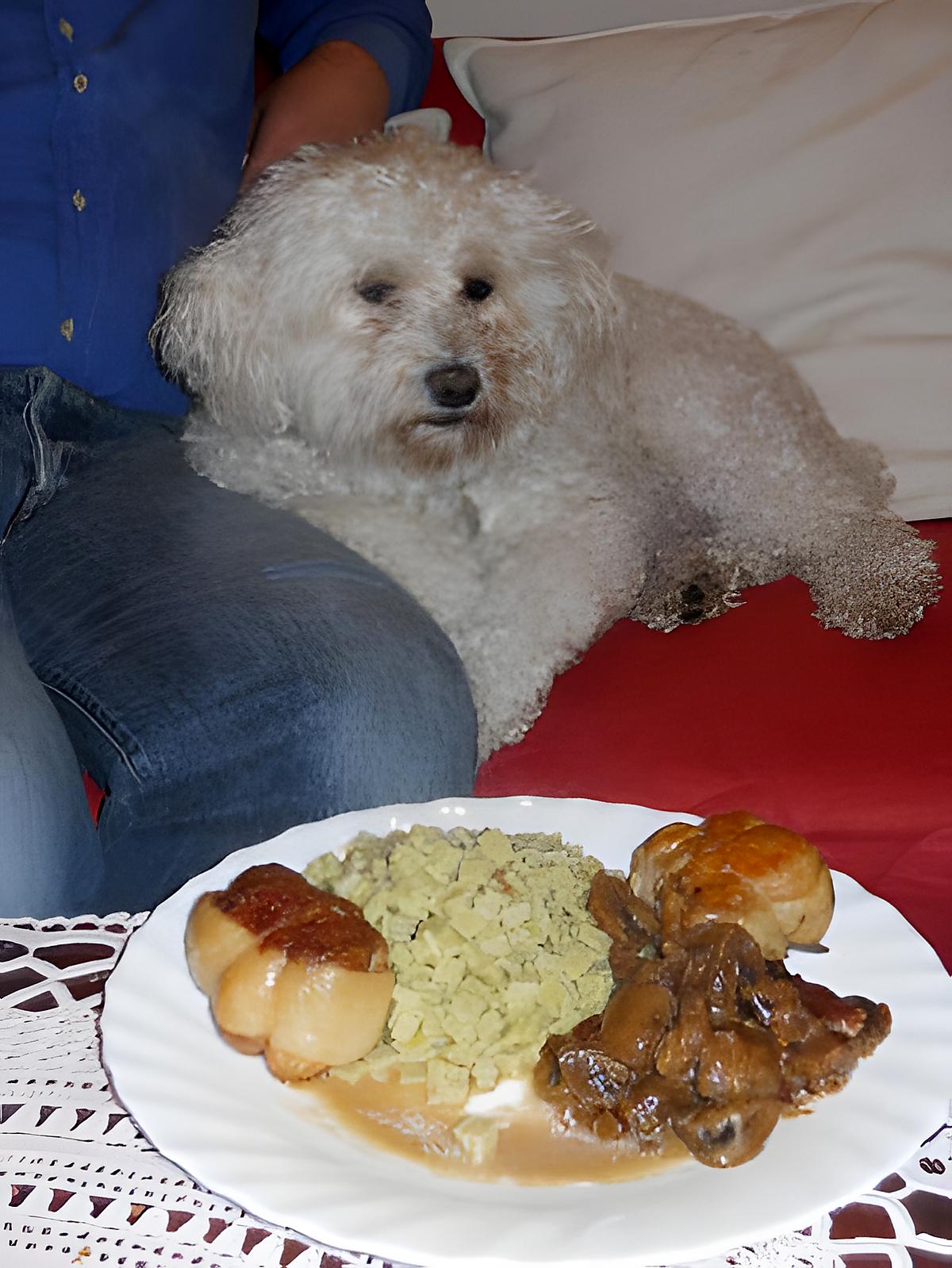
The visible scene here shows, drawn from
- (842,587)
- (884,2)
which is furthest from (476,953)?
(884,2)

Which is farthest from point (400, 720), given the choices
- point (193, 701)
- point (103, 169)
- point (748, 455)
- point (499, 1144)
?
point (103, 169)

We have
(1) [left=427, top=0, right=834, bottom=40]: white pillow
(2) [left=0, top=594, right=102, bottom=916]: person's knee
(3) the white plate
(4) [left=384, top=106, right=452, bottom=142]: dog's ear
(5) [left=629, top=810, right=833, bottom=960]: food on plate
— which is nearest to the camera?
(3) the white plate

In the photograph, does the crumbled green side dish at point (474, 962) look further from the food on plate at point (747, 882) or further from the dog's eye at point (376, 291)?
the dog's eye at point (376, 291)

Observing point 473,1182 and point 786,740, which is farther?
point 786,740

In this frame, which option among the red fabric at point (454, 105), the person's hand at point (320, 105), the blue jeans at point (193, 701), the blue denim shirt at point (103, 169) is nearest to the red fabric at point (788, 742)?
the blue jeans at point (193, 701)

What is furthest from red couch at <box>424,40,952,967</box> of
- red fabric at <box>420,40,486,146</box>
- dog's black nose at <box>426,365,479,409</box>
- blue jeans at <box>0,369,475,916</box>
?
red fabric at <box>420,40,486,146</box>

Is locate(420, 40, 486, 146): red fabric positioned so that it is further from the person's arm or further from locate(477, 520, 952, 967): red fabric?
locate(477, 520, 952, 967): red fabric

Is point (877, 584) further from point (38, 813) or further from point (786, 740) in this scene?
point (38, 813)
